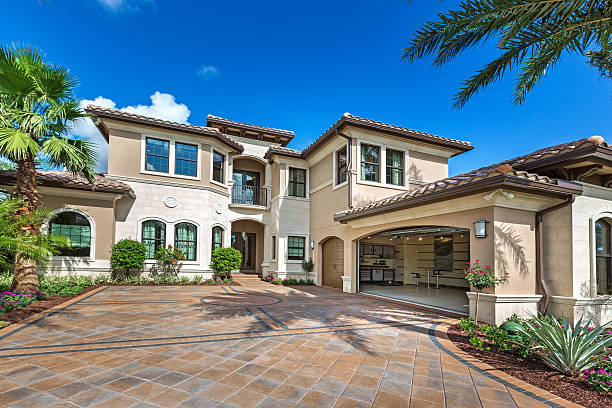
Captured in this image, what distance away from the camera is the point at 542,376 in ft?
13.5

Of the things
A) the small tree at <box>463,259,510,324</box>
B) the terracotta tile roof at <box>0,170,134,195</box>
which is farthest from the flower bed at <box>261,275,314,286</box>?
the small tree at <box>463,259,510,324</box>

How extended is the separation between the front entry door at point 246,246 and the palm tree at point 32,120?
1174cm

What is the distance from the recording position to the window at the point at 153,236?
13.8m

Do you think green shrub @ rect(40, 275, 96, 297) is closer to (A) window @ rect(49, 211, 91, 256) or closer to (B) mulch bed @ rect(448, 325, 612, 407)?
(A) window @ rect(49, 211, 91, 256)

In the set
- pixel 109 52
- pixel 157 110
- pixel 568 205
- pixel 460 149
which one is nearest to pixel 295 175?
pixel 460 149

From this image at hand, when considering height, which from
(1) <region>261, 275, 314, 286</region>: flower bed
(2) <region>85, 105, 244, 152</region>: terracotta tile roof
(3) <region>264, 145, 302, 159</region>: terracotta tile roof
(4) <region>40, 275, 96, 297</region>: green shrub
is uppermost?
(2) <region>85, 105, 244, 152</region>: terracotta tile roof

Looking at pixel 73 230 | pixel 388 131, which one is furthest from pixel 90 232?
pixel 388 131

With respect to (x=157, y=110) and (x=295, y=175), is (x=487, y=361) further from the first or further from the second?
(x=157, y=110)

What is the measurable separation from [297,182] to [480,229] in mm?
10788

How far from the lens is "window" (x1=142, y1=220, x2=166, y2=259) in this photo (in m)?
13.8

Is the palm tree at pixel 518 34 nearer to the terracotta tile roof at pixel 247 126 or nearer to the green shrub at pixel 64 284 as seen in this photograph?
the green shrub at pixel 64 284

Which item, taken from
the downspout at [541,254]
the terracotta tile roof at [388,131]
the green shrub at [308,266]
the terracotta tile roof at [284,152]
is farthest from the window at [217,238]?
the downspout at [541,254]

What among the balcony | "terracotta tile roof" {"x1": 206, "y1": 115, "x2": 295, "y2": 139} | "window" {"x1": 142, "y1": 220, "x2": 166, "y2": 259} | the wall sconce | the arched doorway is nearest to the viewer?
the wall sconce

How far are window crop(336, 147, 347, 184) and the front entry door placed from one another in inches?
333
